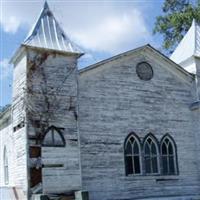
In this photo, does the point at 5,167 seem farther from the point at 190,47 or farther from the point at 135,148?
the point at 190,47

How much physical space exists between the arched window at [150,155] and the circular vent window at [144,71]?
2.55m

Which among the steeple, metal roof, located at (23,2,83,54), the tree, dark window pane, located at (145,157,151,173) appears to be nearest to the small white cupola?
metal roof, located at (23,2,83,54)

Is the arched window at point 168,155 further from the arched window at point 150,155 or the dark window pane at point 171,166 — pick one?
the arched window at point 150,155

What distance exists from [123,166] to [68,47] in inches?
201

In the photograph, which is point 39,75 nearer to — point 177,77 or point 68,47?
point 68,47

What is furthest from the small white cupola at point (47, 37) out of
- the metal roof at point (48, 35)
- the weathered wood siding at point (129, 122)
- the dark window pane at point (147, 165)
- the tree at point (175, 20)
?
the tree at point (175, 20)

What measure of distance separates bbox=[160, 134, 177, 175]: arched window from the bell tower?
4226 mm

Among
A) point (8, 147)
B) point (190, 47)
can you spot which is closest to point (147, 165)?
point (8, 147)

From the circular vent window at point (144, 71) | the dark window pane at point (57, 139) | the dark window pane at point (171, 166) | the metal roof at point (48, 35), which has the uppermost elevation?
the metal roof at point (48, 35)

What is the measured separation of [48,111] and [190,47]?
878 centimetres

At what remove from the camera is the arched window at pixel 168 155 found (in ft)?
61.3

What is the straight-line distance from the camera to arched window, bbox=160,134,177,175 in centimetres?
1869

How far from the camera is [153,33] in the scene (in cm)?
3881

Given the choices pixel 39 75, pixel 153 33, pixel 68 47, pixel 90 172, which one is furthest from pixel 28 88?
pixel 153 33
